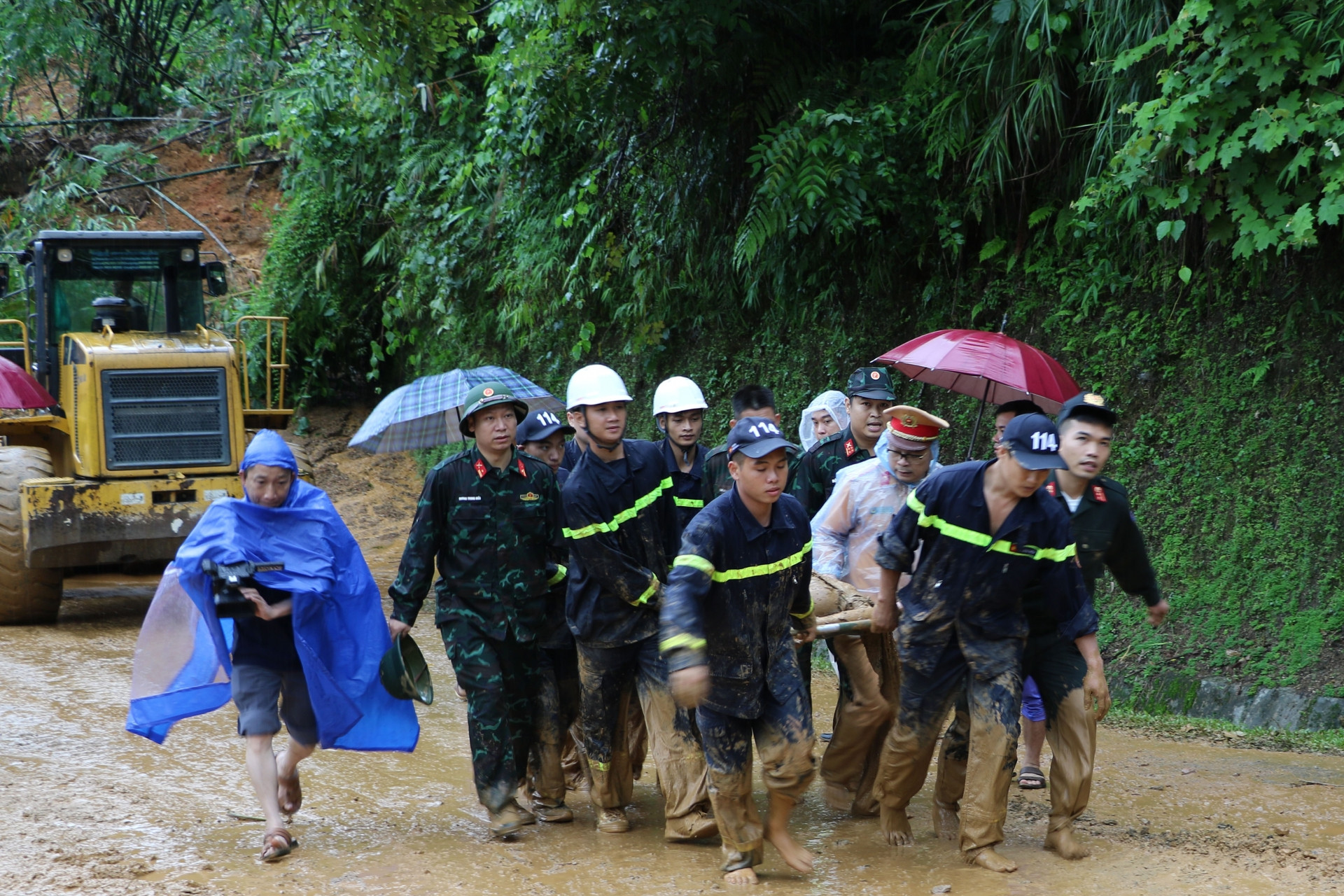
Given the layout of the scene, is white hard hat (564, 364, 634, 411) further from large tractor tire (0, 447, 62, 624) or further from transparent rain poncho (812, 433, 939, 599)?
large tractor tire (0, 447, 62, 624)

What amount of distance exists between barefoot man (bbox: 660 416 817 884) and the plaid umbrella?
3.95m

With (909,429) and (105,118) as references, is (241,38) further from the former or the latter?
(909,429)

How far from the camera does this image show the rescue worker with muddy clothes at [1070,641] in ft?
15.7

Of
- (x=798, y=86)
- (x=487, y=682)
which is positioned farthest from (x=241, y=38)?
(x=487, y=682)

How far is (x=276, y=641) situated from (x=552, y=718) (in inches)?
51.5

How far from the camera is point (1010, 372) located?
680cm

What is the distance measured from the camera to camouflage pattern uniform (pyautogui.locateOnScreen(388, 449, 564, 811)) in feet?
17.3

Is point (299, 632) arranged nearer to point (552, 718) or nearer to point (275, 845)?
point (275, 845)

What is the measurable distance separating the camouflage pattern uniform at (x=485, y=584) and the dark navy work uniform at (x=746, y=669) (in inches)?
41.3

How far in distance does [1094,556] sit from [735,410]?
2.29 metres

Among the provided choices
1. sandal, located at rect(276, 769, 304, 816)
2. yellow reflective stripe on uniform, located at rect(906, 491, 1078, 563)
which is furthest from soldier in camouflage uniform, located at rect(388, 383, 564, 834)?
yellow reflective stripe on uniform, located at rect(906, 491, 1078, 563)

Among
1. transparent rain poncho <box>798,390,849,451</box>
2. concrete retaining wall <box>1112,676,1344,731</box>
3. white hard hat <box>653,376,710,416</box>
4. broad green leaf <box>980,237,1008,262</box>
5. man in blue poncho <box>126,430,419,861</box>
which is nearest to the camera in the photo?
man in blue poncho <box>126,430,419,861</box>

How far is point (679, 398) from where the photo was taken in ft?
20.5

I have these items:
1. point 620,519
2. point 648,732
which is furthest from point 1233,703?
point 620,519
